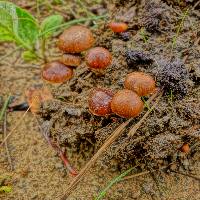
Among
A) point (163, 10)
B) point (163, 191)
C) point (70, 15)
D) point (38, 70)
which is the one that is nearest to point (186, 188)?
point (163, 191)

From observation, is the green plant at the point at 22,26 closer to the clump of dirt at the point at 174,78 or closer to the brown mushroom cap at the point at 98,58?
the brown mushroom cap at the point at 98,58

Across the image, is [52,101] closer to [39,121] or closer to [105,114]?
[39,121]

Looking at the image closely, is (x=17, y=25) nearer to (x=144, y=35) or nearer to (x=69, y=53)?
(x=69, y=53)

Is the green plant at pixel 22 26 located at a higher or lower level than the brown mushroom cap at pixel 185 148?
higher

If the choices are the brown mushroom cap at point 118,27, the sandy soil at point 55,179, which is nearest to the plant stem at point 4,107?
the sandy soil at point 55,179

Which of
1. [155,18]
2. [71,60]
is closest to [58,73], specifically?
[71,60]
